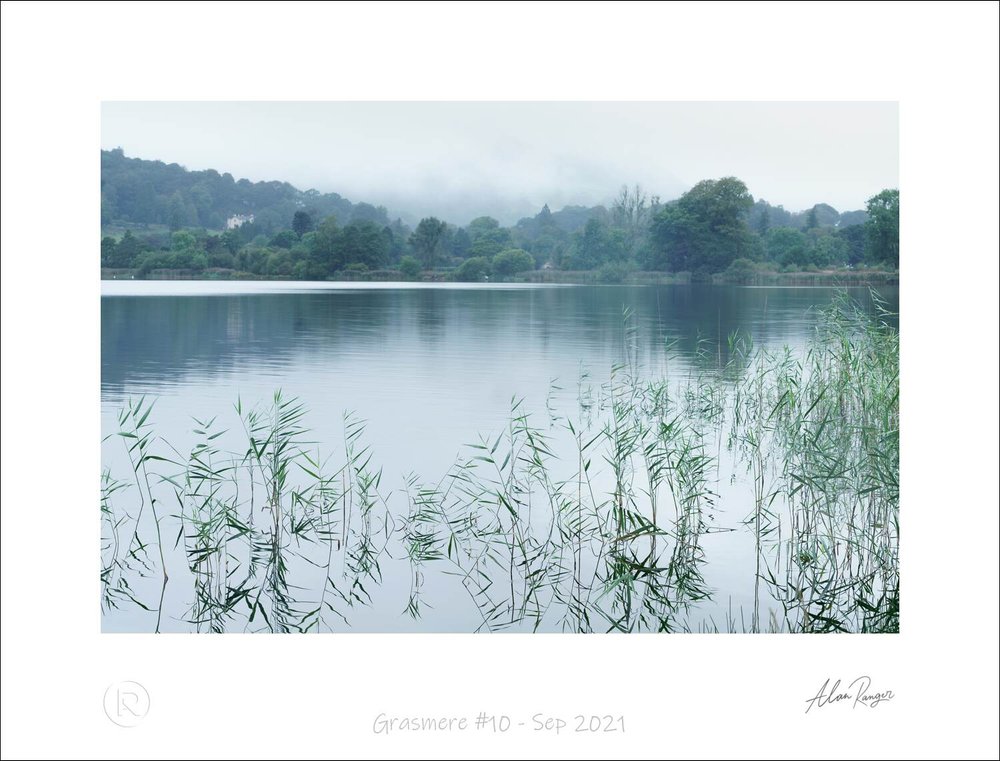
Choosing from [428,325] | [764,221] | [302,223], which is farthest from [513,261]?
[428,325]

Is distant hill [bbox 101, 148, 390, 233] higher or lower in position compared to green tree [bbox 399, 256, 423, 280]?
higher

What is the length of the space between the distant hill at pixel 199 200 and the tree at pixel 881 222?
670cm

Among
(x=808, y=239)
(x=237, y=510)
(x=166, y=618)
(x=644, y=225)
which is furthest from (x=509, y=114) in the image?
(x=166, y=618)

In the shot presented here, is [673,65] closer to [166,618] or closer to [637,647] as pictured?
[637,647]

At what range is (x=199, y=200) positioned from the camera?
11531 mm

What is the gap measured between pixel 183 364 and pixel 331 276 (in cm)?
289

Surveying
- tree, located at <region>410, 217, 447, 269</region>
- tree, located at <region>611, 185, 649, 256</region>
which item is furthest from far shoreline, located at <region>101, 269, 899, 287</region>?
tree, located at <region>611, 185, 649, 256</region>

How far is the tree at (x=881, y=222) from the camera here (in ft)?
34.5

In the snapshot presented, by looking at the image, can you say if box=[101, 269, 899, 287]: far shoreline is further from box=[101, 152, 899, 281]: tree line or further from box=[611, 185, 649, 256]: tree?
box=[611, 185, 649, 256]: tree

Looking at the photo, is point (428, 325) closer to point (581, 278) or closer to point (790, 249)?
point (581, 278)

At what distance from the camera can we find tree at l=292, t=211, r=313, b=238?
467 inches
